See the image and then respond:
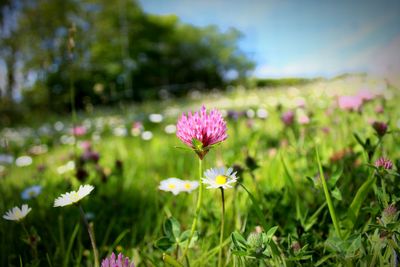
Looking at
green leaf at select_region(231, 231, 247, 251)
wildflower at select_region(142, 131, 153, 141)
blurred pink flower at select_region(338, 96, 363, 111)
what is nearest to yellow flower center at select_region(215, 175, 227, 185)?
green leaf at select_region(231, 231, 247, 251)

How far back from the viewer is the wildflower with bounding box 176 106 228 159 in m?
0.71

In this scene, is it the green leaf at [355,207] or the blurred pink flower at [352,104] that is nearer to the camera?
the green leaf at [355,207]

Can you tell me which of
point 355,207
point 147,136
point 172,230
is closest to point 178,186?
point 172,230

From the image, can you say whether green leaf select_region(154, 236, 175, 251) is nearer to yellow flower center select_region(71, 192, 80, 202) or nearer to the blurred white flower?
yellow flower center select_region(71, 192, 80, 202)

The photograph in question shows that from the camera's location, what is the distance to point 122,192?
1721mm

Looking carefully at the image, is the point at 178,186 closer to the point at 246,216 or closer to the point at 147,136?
the point at 246,216

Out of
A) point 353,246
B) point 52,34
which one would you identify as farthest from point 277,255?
point 52,34

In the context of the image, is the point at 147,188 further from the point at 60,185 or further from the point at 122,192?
the point at 60,185

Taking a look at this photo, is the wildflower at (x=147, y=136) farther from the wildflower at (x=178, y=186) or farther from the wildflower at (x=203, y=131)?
the wildflower at (x=203, y=131)

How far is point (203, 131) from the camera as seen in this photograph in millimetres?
717

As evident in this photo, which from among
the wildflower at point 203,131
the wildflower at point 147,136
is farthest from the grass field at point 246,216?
the wildflower at point 147,136

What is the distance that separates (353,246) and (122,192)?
4.27 feet

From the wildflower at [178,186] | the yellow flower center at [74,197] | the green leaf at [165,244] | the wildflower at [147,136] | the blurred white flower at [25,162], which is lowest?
the blurred white flower at [25,162]

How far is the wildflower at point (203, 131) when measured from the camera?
0.71 metres
